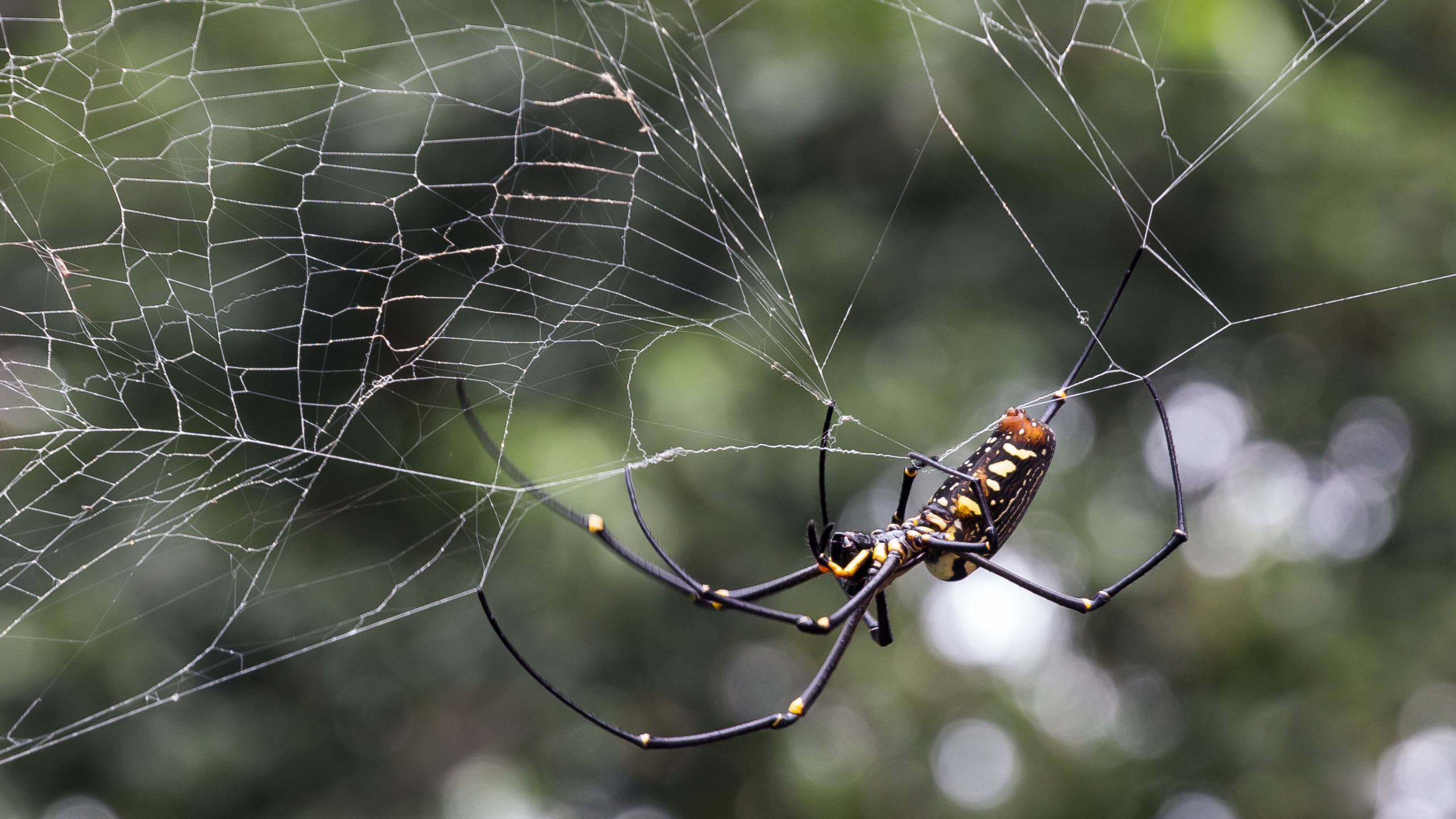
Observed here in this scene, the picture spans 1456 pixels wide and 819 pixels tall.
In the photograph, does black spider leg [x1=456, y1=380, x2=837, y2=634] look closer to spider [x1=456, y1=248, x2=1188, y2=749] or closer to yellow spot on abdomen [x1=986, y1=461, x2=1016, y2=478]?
spider [x1=456, y1=248, x2=1188, y2=749]

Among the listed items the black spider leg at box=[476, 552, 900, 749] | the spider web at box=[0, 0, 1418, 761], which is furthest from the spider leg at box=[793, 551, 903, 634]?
the spider web at box=[0, 0, 1418, 761]

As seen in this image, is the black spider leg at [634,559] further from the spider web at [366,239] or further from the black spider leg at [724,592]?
the spider web at [366,239]

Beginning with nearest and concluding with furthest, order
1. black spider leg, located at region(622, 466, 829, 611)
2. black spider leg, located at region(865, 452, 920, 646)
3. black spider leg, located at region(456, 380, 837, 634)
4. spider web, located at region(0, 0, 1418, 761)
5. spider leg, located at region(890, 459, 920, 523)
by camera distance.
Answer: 1. black spider leg, located at region(456, 380, 837, 634)
2. black spider leg, located at region(622, 466, 829, 611)
3. spider leg, located at region(890, 459, 920, 523)
4. black spider leg, located at region(865, 452, 920, 646)
5. spider web, located at region(0, 0, 1418, 761)

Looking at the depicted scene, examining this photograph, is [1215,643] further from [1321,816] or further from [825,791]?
[825,791]

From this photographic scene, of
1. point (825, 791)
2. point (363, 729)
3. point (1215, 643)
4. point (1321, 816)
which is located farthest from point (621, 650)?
point (1321, 816)

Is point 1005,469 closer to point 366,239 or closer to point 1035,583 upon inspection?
point 1035,583

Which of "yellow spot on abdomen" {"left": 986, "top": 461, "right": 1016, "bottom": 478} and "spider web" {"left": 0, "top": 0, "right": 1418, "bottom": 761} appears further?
"spider web" {"left": 0, "top": 0, "right": 1418, "bottom": 761}

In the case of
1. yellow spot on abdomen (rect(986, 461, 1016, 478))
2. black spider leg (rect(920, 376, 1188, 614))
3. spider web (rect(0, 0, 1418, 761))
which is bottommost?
spider web (rect(0, 0, 1418, 761))
